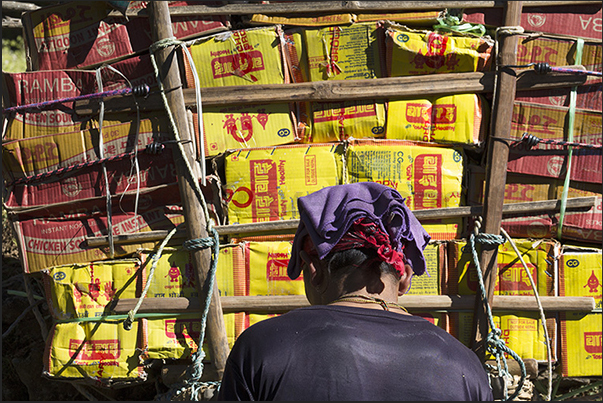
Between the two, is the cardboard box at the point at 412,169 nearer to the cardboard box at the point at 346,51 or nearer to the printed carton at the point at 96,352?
the cardboard box at the point at 346,51

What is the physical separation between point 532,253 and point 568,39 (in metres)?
1.35

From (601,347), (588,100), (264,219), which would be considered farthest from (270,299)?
(588,100)

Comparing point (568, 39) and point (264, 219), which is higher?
point (568, 39)

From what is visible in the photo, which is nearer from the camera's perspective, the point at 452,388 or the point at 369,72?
the point at 452,388

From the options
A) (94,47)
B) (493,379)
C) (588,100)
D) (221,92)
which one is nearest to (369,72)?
(221,92)

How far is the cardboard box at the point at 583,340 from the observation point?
3.09 m

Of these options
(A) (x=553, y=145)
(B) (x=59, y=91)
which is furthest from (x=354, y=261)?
(B) (x=59, y=91)

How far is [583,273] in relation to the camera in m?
3.08

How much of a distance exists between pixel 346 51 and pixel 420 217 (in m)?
1.14

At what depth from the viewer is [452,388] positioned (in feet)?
4.73

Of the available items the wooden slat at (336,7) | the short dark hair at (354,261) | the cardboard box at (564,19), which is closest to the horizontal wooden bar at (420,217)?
the cardboard box at (564,19)

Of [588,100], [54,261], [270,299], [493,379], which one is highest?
[588,100]

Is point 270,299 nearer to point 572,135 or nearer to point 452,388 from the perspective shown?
point 452,388

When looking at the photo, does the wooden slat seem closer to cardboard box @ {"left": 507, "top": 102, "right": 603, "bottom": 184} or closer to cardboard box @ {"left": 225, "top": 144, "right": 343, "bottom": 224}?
cardboard box @ {"left": 507, "top": 102, "right": 603, "bottom": 184}
